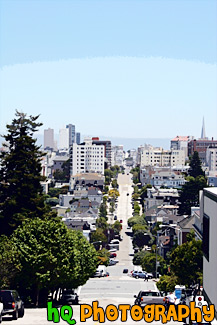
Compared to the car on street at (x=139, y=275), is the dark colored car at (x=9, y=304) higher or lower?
higher

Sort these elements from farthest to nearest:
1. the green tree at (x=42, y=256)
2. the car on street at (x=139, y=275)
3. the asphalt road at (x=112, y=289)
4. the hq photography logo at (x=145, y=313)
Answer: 1. the car on street at (x=139, y=275)
2. the green tree at (x=42, y=256)
3. the asphalt road at (x=112, y=289)
4. the hq photography logo at (x=145, y=313)

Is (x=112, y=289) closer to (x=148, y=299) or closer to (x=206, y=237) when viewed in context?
(x=206, y=237)

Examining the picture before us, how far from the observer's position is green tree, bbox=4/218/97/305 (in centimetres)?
4422

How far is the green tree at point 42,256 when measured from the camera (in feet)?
145

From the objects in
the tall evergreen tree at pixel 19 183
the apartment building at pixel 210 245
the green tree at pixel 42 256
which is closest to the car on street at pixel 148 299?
the apartment building at pixel 210 245

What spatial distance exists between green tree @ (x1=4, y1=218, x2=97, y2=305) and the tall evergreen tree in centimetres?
1315

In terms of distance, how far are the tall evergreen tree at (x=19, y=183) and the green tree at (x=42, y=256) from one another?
13148 mm

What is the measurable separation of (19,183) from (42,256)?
19751 millimetres

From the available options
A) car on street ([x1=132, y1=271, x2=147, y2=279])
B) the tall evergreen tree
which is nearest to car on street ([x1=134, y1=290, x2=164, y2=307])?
the tall evergreen tree

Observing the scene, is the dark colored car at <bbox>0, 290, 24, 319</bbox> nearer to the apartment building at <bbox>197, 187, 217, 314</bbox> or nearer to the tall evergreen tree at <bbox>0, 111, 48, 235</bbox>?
the apartment building at <bbox>197, 187, 217, 314</bbox>

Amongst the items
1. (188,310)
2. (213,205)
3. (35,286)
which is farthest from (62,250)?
(188,310)

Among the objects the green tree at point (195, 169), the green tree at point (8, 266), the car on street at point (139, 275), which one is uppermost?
the green tree at point (195, 169)

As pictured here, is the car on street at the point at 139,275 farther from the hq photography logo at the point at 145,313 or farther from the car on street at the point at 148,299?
the hq photography logo at the point at 145,313

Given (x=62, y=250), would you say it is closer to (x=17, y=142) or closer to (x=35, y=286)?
(x=35, y=286)
